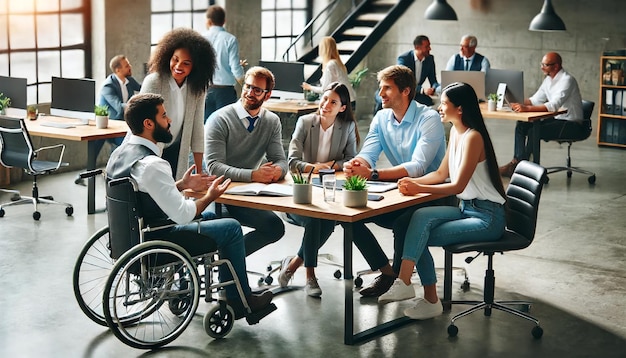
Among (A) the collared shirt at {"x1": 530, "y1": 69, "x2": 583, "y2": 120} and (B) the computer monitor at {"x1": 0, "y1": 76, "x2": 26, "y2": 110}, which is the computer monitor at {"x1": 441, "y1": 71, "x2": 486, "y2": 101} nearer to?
(A) the collared shirt at {"x1": 530, "y1": 69, "x2": 583, "y2": 120}

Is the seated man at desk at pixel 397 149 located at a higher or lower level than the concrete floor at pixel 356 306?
higher

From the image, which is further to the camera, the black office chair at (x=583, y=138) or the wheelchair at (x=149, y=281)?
the black office chair at (x=583, y=138)

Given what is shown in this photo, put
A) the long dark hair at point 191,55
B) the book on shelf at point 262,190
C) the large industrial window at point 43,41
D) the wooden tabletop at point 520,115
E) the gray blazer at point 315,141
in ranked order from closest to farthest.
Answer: the book on shelf at point 262,190 → the long dark hair at point 191,55 → the gray blazer at point 315,141 → the wooden tabletop at point 520,115 → the large industrial window at point 43,41

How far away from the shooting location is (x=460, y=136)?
5.60 metres

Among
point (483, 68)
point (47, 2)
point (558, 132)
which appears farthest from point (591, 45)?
point (47, 2)

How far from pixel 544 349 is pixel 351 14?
10.2 metres

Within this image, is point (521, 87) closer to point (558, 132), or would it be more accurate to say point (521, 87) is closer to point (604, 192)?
point (558, 132)

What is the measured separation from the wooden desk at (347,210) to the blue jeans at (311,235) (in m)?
0.44

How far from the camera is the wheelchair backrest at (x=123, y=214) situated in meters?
5.00

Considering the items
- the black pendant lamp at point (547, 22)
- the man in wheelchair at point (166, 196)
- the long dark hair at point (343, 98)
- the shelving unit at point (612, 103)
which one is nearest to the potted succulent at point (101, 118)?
the long dark hair at point (343, 98)

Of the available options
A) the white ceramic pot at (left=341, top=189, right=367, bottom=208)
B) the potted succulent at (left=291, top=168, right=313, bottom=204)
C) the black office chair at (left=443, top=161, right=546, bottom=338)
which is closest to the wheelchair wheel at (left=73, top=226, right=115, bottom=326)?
the potted succulent at (left=291, top=168, right=313, bottom=204)

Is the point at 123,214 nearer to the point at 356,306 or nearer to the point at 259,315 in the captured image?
the point at 259,315

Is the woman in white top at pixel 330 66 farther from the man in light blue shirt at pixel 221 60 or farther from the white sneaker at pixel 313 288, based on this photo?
the white sneaker at pixel 313 288

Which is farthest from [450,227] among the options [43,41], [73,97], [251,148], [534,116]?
[43,41]
